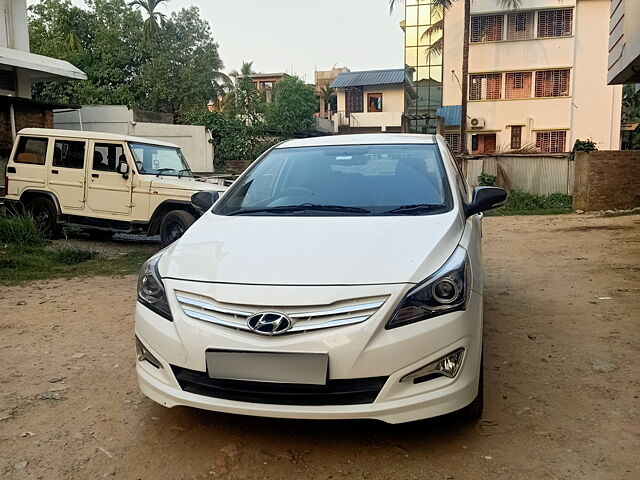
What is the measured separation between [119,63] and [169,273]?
2818cm

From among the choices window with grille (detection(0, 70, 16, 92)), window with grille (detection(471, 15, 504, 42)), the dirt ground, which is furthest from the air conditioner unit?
the dirt ground

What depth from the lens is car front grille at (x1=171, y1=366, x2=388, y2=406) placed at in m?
2.55

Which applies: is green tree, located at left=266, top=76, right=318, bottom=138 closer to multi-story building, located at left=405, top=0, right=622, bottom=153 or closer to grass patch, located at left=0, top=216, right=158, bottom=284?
multi-story building, located at left=405, top=0, right=622, bottom=153

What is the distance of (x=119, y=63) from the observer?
28.2 meters

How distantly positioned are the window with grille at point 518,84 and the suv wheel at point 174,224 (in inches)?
825

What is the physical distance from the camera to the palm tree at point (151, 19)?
93.6 feet

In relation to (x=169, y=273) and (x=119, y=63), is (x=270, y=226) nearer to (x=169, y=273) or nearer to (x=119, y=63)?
(x=169, y=273)

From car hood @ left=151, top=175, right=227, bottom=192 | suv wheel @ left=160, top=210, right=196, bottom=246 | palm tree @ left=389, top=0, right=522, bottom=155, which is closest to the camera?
suv wheel @ left=160, top=210, right=196, bottom=246

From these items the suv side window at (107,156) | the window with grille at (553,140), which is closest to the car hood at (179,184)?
the suv side window at (107,156)

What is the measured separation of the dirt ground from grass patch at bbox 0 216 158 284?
212 centimetres

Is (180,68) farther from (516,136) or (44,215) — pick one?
(44,215)

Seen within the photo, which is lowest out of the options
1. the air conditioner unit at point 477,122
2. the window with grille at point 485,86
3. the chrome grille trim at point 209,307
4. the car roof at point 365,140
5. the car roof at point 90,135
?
the chrome grille trim at point 209,307

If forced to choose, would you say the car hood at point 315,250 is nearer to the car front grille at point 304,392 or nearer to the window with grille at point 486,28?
the car front grille at point 304,392

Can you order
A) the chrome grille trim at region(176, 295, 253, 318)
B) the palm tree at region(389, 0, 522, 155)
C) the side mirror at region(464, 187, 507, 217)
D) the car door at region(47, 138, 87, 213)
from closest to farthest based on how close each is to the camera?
the chrome grille trim at region(176, 295, 253, 318)
the side mirror at region(464, 187, 507, 217)
the car door at region(47, 138, 87, 213)
the palm tree at region(389, 0, 522, 155)
